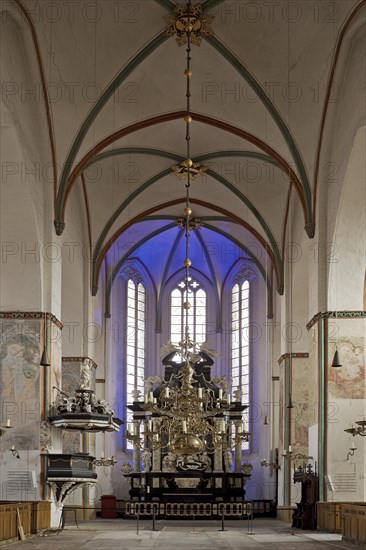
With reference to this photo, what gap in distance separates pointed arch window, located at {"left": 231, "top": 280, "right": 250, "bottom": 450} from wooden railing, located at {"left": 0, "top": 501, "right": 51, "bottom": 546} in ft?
60.1

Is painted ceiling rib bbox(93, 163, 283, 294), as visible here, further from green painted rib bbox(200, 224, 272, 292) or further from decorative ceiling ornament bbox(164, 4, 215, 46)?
decorative ceiling ornament bbox(164, 4, 215, 46)

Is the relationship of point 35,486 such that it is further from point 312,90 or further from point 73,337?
point 312,90

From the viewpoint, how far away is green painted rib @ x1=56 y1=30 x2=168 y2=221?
79.6 feet

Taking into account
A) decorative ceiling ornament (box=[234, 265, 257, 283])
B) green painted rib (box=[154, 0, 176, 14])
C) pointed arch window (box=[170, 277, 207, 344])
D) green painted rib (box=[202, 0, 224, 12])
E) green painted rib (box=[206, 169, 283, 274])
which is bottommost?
pointed arch window (box=[170, 277, 207, 344])

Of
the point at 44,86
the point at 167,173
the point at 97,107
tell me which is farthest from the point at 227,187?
the point at 44,86

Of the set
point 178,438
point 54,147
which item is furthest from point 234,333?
point 178,438

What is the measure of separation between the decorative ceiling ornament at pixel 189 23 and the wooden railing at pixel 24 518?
1153cm

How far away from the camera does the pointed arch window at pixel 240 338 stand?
4219 centimetres

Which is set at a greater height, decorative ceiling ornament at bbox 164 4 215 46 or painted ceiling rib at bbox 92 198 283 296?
decorative ceiling ornament at bbox 164 4 215 46

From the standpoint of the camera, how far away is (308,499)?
26.1m

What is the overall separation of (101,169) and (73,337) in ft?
19.5

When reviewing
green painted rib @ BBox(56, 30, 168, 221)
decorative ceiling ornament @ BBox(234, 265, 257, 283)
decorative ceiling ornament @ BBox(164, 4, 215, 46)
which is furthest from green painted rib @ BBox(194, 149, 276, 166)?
decorative ceiling ornament @ BBox(234, 265, 257, 283)

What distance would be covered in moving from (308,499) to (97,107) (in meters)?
11.8

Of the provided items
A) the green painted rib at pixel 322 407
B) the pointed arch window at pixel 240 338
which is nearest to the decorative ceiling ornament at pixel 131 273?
the pointed arch window at pixel 240 338
